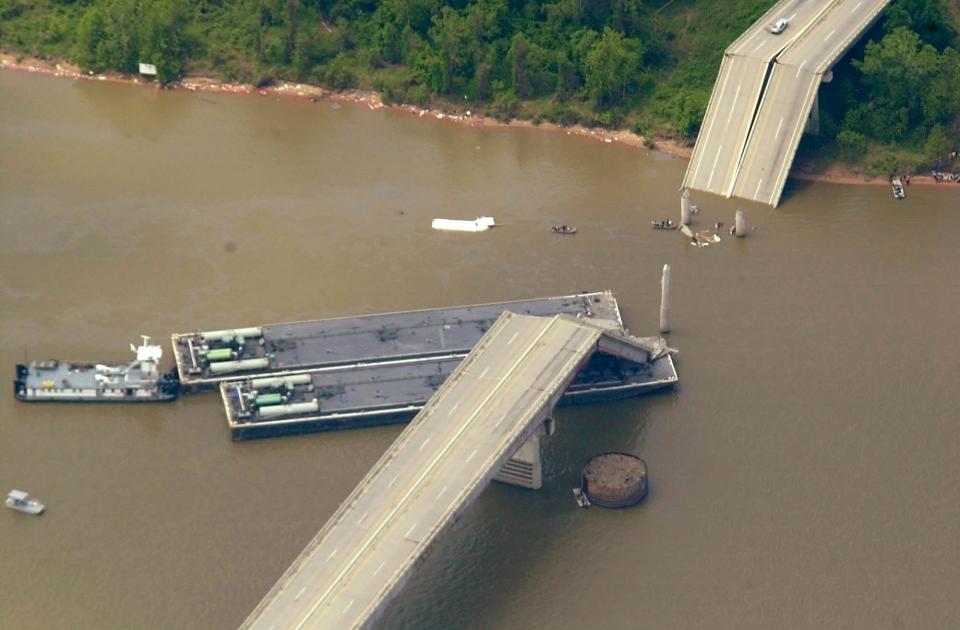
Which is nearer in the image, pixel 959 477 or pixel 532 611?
pixel 532 611

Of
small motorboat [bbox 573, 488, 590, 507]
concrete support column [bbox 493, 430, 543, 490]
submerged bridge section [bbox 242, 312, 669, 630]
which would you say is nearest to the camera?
submerged bridge section [bbox 242, 312, 669, 630]

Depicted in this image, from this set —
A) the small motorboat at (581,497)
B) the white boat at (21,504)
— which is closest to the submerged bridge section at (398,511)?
the small motorboat at (581,497)

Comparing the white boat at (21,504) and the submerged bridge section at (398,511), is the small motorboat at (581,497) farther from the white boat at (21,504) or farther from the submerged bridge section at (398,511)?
the white boat at (21,504)

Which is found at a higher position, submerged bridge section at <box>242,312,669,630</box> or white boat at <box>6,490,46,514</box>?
submerged bridge section at <box>242,312,669,630</box>

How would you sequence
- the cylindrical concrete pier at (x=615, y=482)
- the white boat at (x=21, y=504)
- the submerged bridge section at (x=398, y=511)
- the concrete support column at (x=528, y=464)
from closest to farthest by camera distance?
the submerged bridge section at (x=398, y=511)
the cylindrical concrete pier at (x=615, y=482)
the white boat at (x=21, y=504)
the concrete support column at (x=528, y=464)

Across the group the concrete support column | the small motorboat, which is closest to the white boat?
the concrete support column

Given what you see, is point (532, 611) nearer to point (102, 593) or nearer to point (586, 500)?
point (586, 500)

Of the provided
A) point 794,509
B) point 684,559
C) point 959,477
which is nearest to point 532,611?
point 684,559

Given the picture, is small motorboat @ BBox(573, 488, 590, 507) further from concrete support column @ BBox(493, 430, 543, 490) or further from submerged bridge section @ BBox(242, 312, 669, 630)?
submerged bridge section @ BBox(242, 312, 669, 630)

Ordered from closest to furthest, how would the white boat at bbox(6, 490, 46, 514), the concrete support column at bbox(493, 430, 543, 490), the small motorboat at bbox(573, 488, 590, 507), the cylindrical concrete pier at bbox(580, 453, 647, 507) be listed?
the cylindrical concrete pier at bbox(580, 453, 647, 507), the white boat at bbox(6, 490, 46, 514), the small motorboat at bbox(573, 488, 590, 507), the concrete support column at bbox(493, 430, 543, 490)
